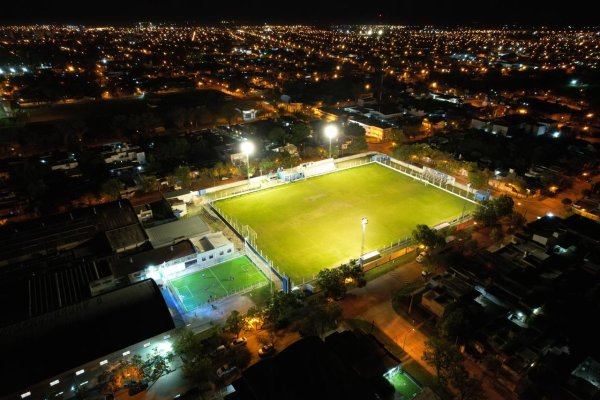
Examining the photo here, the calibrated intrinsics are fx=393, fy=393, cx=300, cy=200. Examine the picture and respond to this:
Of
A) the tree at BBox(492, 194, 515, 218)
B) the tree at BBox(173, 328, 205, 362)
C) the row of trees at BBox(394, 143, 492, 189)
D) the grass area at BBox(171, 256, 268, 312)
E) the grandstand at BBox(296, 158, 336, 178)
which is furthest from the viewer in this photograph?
the grandstand at BBox(296, 158, 336, 178)

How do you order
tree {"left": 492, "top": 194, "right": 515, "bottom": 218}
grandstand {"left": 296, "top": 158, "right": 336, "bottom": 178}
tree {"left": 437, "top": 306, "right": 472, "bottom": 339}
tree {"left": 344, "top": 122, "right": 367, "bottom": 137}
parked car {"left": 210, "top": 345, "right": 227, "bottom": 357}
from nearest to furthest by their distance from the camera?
parked car {"left": 210, "top": 345, "right": 227, "bottom": 357} < tree {"left": 437, "top": 306, "right": 472, "bottom": 339} < tree {"left": 492, "top": 194, "right": 515, "bottom": 218} < grandstand {"left": 296, "top": 158, "right": 336, "bottom": 178} < tree {"left": 344, "top": 122, "right": 367, "bottom": 137}

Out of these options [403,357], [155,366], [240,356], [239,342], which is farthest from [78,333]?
[403,357]

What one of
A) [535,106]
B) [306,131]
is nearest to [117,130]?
[306,131]

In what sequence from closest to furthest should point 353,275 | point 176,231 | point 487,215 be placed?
point 353,275 → point 176,231 → point 487,215

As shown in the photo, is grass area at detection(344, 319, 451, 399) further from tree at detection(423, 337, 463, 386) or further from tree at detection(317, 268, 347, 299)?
tree at detection(317, 268, 347, 299)

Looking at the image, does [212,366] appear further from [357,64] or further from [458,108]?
[357,64]

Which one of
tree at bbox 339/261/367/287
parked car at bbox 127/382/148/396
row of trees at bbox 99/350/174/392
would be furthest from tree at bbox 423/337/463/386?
parked car at bbox 127/382/148/396

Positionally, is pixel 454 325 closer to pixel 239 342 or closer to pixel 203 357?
pixel 239 342
